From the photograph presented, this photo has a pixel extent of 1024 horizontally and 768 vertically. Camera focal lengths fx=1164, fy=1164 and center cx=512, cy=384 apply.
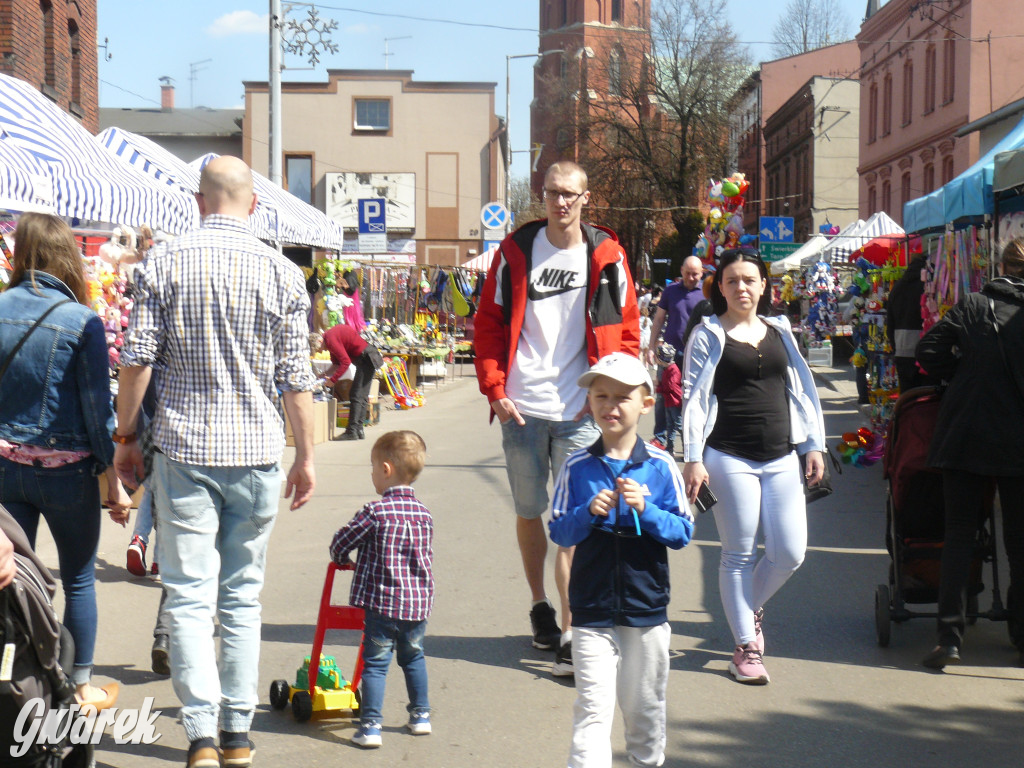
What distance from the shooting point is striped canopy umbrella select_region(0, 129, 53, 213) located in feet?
24.3

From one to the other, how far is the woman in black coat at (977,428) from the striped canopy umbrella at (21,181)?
5.58 m

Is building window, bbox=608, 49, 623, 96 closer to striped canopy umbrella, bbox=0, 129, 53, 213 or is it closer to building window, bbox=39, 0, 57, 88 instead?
building window, bbox=39, 0, 57, 88

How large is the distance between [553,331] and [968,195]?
5.06m

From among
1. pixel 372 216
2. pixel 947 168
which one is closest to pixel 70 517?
pixel 372 216

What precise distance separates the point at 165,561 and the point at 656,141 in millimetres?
51609

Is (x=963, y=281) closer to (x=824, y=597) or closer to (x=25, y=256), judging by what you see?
(x=824, y=597)

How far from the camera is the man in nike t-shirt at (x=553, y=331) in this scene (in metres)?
5.23

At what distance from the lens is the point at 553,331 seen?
528cm

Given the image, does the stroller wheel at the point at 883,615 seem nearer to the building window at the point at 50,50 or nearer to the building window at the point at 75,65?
the building window at the point at 50,50

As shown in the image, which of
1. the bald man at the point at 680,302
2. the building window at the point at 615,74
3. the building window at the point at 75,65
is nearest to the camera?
the bald man at the point at 680,302

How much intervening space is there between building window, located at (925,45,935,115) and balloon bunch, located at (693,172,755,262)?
79.9ft

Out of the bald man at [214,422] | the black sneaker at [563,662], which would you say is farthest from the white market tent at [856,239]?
the bald man at [214,422]

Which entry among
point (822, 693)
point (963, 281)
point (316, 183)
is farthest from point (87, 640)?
point (316, 183)

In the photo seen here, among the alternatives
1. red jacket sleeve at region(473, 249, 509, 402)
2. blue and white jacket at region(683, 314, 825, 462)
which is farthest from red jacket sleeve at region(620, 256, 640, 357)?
red jacket sleeve at region(473, 249, 509, 402)
